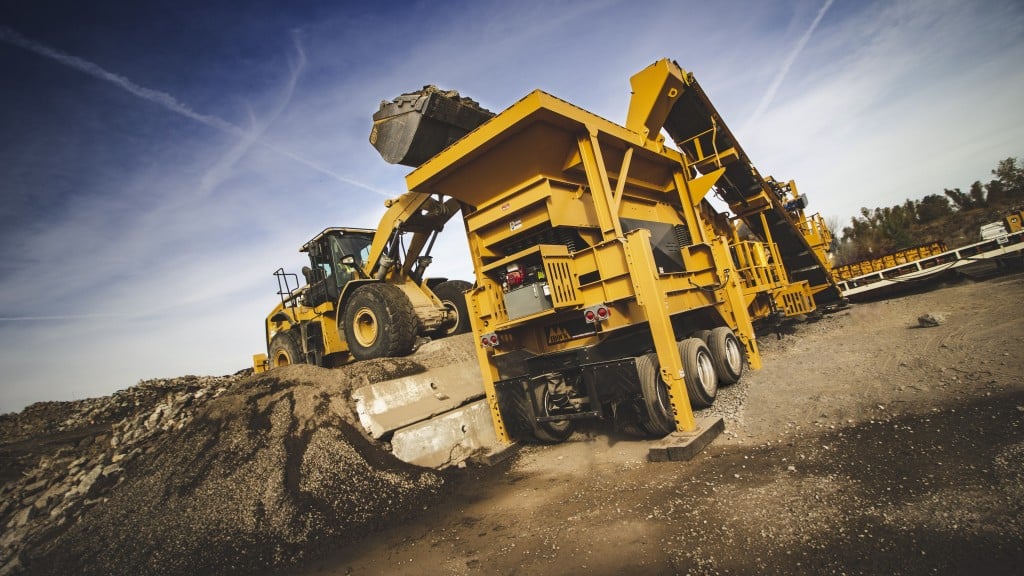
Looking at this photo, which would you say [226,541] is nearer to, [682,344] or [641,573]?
[641,573]

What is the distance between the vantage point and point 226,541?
4.05 m

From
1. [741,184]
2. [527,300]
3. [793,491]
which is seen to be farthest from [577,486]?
[741,184]

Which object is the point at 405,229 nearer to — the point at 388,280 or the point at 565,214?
the point at 388,280

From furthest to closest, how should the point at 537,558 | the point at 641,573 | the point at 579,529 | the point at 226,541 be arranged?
the point at 226,541
the point at 579,529
the point at 537,558
the point at 641,573

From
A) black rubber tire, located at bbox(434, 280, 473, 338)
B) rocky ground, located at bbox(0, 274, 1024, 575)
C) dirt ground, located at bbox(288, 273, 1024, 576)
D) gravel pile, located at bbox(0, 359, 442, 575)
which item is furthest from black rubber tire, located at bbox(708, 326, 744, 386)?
black rubber tire, located at bbox(434, 280, 473, 338)

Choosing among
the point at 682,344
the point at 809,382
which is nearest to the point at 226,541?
the point at 682,344

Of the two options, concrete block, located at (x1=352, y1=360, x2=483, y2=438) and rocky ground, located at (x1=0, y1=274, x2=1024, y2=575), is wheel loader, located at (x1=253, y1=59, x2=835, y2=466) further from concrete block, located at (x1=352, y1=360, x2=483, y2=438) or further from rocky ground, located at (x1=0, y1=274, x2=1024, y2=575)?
rocky ground, located at (x1=0, y1=274, x2=1024, y2=575)

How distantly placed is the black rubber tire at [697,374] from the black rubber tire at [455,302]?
4.36 m

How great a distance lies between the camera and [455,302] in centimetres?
883

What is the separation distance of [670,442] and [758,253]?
19.2 feet

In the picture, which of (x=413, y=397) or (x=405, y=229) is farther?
(x=405, y=229)

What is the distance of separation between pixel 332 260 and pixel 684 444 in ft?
24.8

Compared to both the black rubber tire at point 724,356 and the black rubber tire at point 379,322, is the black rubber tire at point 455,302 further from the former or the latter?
the black rubber tire at point 724,356

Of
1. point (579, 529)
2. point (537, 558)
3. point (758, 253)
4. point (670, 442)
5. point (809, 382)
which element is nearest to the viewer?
point (537, 558)
